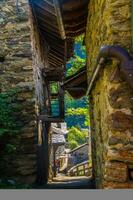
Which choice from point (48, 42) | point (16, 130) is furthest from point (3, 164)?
point (48, 42)

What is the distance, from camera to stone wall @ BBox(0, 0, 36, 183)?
7848 millimetres

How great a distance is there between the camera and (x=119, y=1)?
3.91 metres

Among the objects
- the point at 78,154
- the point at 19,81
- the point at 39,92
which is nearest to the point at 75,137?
the point at 78,154

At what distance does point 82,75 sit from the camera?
8.90 metres

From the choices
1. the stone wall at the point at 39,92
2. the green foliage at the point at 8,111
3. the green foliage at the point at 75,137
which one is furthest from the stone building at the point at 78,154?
the green foliage at the point at 8,111

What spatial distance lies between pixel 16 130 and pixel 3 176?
3.66 feet

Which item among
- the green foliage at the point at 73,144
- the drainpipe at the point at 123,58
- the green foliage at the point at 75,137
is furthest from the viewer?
the green foliage at the point at 73,144

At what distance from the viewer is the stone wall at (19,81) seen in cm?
785

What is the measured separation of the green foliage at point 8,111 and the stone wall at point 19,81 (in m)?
0.06

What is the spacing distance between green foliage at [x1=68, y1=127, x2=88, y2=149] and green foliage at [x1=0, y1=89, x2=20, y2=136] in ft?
71.1

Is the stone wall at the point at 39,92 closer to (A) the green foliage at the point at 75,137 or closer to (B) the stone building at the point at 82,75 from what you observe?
(B) the stone building at the point at 82,75

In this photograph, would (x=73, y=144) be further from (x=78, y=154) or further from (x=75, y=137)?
(x=78, y=154)

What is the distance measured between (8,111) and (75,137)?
76.0 feet

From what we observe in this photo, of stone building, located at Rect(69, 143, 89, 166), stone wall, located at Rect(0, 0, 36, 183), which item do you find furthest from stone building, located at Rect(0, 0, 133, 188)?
stone building, located at Rect(69, 143, 89, 166)
